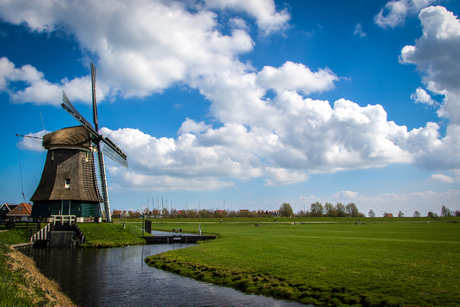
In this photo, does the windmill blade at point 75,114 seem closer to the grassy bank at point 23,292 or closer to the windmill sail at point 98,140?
the windmill sail at point 98,140

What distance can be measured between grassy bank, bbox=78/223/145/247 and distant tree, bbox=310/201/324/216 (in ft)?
526

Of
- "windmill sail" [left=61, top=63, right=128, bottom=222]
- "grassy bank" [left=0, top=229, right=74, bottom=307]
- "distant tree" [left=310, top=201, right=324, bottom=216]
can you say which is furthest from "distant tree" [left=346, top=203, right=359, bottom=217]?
"grassy bank" [left=0, top=229, right=74, bottom=307]

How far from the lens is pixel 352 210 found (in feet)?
627

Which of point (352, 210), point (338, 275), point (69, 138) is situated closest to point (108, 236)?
point (69, 138)

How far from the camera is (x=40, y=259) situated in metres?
25.5

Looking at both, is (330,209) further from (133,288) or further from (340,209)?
(133,288)

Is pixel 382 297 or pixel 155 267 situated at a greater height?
pixel 382 297

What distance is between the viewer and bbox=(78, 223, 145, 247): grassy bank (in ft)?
119

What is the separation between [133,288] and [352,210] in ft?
653

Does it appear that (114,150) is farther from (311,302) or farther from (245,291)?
(311,302)

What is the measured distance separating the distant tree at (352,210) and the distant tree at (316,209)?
776 inches

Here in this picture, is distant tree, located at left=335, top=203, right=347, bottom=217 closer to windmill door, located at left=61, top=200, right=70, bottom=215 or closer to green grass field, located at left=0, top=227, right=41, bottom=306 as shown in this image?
windmill door, located at left=61, top=200, right=70, bottom=215

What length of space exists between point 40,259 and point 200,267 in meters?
16.4

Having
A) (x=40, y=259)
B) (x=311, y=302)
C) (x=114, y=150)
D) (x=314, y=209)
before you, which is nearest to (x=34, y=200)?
(x=114, y=150)
